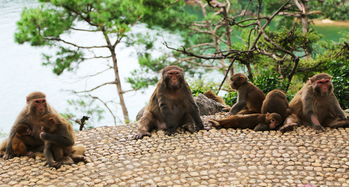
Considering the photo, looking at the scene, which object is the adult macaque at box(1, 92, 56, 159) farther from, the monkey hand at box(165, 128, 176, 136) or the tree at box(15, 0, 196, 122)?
the tree at box(15, 0, 196, 122)

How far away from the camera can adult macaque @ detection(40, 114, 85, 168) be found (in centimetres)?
575

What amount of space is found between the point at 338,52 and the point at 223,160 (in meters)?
7.47

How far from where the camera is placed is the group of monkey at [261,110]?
699cm

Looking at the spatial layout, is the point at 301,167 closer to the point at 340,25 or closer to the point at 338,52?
the point at 338,52

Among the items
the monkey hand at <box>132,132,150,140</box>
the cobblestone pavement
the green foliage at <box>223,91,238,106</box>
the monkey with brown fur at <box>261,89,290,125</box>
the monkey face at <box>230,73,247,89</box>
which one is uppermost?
the monkey face at <box>230,73,247,89</box>

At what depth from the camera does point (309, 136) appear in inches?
269

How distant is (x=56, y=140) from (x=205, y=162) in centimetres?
204

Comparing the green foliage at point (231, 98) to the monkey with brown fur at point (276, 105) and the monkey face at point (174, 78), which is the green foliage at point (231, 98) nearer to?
the monkey with brown fur at point (276, 105)

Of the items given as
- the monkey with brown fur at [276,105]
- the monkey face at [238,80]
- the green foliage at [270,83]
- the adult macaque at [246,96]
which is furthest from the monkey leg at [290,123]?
the green foliage at [270,83]

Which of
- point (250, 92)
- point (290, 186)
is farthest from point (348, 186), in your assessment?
point (250, 92)

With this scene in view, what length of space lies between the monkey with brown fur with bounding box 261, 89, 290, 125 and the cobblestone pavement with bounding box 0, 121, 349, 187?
41 centimetres

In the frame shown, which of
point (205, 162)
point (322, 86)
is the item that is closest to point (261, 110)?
point (322, 86)

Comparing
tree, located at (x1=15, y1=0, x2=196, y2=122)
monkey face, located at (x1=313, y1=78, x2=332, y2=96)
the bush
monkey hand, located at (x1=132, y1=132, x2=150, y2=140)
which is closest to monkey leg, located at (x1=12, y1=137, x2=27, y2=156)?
monkey hand, located at (x1=132, y1=132, x2=150, y2=140)

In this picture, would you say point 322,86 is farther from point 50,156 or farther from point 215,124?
point 50,156
